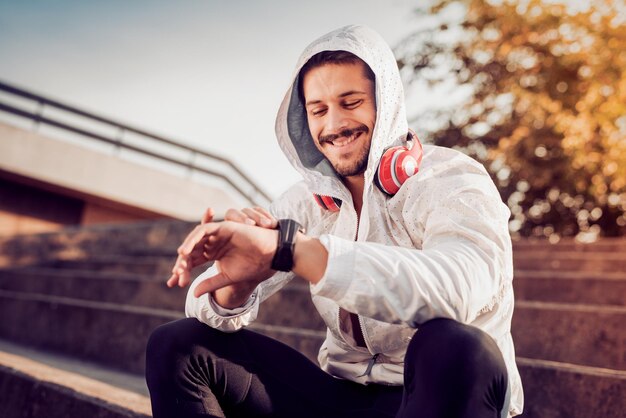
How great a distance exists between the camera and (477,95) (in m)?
9.48

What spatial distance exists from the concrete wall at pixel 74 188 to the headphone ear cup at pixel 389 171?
6906 mm

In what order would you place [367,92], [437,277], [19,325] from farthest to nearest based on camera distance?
[19,325]
[367,92]
[437,277]

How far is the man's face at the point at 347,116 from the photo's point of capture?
71.5 inches

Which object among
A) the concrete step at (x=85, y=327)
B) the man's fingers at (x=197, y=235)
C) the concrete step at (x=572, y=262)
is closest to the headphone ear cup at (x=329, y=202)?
the man's fingers at (x=197, y=235)

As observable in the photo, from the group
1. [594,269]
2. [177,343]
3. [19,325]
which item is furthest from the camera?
[594,269]

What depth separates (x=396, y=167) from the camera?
5.31 feet

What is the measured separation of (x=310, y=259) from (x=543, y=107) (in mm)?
8288

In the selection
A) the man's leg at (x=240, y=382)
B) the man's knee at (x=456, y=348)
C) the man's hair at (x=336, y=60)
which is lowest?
the man's leg at (x=240, y=382)

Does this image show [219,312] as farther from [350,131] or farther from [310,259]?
[350,131]

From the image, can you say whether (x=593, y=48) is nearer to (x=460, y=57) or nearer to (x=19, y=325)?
(x=460, y=57)

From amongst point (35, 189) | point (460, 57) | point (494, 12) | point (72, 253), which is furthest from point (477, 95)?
point (35, 189)

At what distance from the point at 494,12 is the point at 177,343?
9.07 metres

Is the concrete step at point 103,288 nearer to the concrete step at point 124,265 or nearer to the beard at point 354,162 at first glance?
the concrete step at point 124,265

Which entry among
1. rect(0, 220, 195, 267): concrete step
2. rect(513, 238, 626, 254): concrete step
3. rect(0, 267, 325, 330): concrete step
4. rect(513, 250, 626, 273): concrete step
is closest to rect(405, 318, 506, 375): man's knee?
rect(0, 267, 325, 330): concrete step
